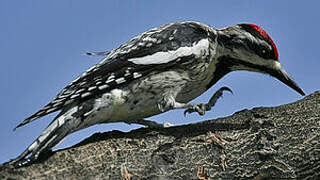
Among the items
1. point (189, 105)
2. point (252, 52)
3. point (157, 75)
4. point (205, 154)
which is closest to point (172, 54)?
point (157, 75)

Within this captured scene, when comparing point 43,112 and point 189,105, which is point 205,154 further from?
point 43,112

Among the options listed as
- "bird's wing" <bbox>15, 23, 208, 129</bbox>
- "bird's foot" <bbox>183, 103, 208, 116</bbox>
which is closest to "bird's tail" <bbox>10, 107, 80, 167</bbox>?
"bird's wing" <bbox>15, 23, 208, 129</bbox>

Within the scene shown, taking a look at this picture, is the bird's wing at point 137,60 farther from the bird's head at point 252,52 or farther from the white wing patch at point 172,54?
the bird's head at point 252,52

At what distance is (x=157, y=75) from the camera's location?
13.8ft

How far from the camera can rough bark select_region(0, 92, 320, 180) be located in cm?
322

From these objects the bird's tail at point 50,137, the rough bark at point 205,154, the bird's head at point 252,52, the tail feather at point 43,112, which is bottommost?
the rough bark at point 205,154

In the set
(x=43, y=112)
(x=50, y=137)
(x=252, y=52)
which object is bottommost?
(x=50, y=137)

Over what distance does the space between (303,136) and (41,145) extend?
167 cm

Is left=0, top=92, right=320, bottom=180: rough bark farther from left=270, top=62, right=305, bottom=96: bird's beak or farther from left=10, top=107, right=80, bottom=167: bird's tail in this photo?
left=270, top=62, right=305, bottom=96: bird's beak

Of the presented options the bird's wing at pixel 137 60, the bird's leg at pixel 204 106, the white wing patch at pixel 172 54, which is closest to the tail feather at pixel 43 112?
the bird's wing at pixel 137 60

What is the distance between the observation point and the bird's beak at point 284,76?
4805 millimetres

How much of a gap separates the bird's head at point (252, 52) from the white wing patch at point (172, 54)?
36 cm

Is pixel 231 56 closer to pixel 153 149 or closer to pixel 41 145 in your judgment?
pixel 153 149

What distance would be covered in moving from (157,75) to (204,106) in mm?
487
